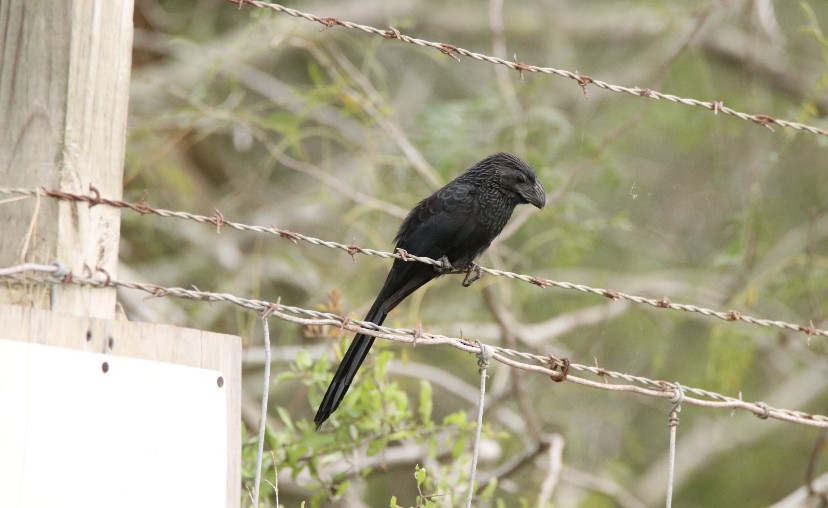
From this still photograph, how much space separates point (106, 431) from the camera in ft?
7.06

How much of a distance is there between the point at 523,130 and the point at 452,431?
2.39 metres

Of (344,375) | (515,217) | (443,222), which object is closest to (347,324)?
(344,375)

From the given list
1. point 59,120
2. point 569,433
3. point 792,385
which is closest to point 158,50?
point 569,433

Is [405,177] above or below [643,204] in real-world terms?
below

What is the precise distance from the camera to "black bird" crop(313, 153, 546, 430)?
3920mm

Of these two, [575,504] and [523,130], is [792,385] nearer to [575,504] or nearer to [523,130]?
[575,504]

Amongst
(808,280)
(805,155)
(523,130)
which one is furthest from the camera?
(805,155)

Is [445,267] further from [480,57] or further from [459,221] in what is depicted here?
[480,57]

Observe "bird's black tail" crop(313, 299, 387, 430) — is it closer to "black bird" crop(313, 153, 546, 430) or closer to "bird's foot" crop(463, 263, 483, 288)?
"black bird" crop(313, 153, 546, 430)

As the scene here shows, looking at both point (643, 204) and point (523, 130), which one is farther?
point (643, 204)

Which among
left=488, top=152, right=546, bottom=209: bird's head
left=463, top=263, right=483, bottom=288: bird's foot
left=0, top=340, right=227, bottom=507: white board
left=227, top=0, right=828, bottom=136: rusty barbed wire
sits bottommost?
left=0, top=340, right=227, bottom=507: white board

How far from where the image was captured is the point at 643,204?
962 cm

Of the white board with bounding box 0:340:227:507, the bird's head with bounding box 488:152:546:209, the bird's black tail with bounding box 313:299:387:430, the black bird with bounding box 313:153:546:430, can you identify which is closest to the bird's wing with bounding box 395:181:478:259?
the black bird with bounding box 313:153:546:430

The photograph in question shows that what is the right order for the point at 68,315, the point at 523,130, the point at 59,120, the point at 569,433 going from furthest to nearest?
1. the point at 569,433
2. the point at 523,130
3. the point at 59,120
4. the point at 68,315
